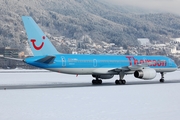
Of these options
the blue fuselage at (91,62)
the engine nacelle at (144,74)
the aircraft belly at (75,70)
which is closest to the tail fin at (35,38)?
the blue fuselage at (91,62)

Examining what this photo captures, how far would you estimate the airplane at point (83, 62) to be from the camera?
109ft

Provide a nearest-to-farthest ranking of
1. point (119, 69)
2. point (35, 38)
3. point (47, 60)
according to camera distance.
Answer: point (47, 60), point (35, 38), point (119, 69)

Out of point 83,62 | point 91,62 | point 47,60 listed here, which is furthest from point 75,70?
point 47,60

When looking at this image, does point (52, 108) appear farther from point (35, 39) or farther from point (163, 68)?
point (163, 68)

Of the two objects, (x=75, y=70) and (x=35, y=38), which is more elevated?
(x=35, y=38)

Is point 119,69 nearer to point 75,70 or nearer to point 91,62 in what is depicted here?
point 91,62

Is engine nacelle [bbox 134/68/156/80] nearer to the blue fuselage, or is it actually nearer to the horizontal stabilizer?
the blue fuselage

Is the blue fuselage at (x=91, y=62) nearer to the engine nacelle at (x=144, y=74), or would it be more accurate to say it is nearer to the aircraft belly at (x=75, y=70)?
the aircraft belly at (x=75, y=70)

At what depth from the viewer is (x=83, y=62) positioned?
3600 centimetres

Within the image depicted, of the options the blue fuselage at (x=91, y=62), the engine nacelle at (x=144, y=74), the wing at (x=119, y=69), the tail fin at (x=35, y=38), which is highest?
the tail fin at (x=35, y=38)

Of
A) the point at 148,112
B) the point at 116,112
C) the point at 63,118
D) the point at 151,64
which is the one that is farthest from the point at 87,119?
the point at 151,64

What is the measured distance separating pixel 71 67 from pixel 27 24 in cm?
567

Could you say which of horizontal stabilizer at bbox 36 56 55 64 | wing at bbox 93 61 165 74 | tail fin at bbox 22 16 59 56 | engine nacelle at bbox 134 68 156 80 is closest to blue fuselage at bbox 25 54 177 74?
horizontal stabilizer at bbox 36 56 55 64

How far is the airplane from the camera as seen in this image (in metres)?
33.2
